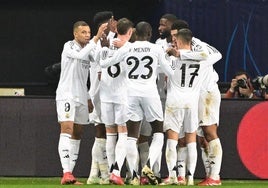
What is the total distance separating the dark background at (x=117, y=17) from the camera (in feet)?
73.7

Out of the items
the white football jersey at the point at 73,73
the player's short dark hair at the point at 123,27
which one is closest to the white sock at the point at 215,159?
the white football jersey at the point at 73,73

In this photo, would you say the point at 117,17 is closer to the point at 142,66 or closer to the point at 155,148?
the point at 142,66

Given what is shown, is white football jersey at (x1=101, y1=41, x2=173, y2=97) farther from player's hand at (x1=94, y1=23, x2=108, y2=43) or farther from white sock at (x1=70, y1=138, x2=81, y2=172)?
white sock at (x1=70, y1=138, x2=81, y2=172)

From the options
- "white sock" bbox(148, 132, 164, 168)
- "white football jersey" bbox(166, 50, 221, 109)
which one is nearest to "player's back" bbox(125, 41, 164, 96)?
"white football jersey" bbox(166, 50, 221, 109)

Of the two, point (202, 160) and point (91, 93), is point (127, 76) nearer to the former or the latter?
point (91, 93)

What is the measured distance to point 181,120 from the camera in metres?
17.2

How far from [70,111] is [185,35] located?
76.1 inches

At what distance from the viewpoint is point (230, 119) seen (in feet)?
64.0

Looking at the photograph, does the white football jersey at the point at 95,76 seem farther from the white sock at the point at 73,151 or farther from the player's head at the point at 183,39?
the player's head at the point at 183,39

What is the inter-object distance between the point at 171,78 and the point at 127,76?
629 mm

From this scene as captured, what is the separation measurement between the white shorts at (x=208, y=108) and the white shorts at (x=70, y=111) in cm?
162

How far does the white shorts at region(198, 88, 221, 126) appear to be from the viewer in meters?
17.6

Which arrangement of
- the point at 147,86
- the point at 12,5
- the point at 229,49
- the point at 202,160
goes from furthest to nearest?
1. the point at 12,5
2. the point at 229,49
3. the point at 202,160
4. the point at 147,86

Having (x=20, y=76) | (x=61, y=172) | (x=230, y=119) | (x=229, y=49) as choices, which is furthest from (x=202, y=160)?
(x=20, y=76)
